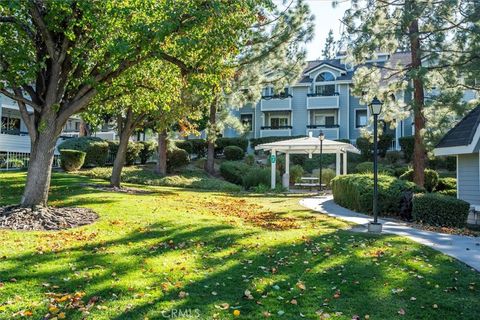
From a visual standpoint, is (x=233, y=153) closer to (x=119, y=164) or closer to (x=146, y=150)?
(x=146, y=150)

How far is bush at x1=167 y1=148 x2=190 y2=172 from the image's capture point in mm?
26033

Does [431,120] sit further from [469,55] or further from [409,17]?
[409,17]

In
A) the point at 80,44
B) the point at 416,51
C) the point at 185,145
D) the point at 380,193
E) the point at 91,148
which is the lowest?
the point at 380,193

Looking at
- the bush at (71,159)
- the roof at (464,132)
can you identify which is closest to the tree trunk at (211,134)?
the bush at (71,159)

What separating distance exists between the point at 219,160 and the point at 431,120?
18.9m

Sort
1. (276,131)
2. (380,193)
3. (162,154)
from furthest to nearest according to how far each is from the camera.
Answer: (276,131) < (162,154) < (380,193)

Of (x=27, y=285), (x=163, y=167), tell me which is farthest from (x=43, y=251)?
(x=163, y=167)

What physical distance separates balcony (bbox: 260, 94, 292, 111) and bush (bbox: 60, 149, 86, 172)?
19.4 m

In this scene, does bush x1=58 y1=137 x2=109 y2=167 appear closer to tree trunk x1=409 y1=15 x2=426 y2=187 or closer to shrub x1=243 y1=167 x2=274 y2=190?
shrub x1=243 y1=167 x2=274 y2=190

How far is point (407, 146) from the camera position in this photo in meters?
30.6

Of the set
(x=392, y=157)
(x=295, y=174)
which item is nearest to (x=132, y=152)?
(x=295, y=174)

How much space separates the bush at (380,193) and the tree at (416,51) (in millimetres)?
3914

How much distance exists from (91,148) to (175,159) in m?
4.87

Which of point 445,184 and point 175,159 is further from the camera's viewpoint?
point 175,159
